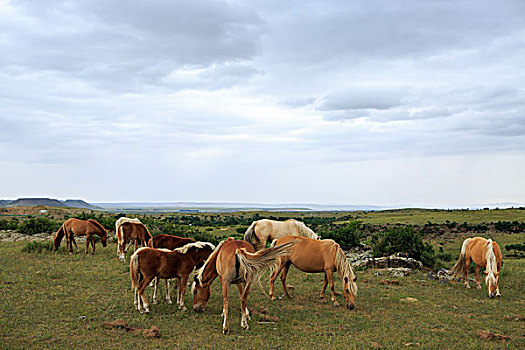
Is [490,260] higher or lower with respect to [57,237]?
lower

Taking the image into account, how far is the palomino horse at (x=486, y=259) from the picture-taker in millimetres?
12023

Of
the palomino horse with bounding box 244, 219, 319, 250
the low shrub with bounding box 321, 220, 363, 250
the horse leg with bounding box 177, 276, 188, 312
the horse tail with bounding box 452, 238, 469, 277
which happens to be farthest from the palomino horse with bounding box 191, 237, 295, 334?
the low shrub with bounding box 321, 220, 363, 250

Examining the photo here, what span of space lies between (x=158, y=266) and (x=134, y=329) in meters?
1.72

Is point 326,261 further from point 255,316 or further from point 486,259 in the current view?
point 486,259

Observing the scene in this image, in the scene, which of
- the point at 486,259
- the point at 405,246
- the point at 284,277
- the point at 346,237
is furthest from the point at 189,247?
the point at 346,237

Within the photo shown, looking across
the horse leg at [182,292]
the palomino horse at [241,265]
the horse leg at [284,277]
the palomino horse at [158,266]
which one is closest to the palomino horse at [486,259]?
the horse leg at [284,277]

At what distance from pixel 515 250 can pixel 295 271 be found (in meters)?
18.4

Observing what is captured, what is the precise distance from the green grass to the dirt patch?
0.16 meters

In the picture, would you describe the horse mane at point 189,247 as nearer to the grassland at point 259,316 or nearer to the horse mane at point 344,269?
the grassland at point 259,316

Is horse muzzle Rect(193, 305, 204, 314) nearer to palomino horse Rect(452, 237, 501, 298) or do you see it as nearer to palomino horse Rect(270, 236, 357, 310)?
palomino horse Rect(270, 236, 357, 310)

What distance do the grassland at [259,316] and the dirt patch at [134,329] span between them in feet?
0.45

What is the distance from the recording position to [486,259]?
12422 mm

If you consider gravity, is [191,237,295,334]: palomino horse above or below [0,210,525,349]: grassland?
above

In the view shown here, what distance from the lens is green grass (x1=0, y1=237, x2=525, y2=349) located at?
24.9 ft
